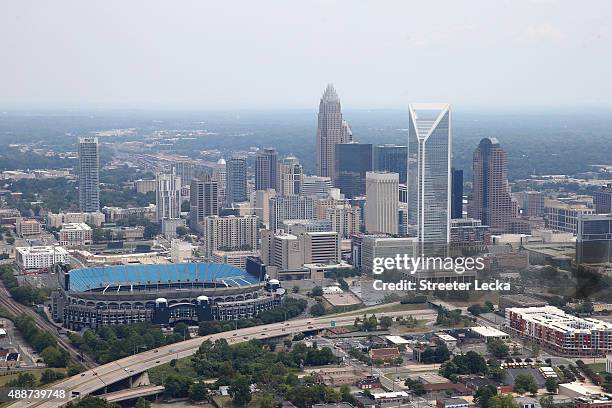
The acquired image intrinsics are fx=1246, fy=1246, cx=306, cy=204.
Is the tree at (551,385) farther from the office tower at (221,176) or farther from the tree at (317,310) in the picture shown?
the office tower at (221,176)

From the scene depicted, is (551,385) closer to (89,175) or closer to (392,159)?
(392,159)

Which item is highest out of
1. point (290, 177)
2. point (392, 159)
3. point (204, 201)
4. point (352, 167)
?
point (392, 159)

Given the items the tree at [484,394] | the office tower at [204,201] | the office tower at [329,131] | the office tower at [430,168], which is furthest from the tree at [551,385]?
the office tower at [329,131]

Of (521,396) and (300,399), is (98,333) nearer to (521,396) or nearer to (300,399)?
(300,399)

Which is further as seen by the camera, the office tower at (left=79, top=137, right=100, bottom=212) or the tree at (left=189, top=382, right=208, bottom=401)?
the office tower at (left=79, top=137, right=100, bottom=212)

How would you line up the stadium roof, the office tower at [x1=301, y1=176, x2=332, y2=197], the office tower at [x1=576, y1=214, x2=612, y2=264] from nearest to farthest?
the office tower at [x1=576, y1=214, x2=612, y2=264]
the stadium roof
the office tower at [x1=301, y1=176, x2=332, y2=197]

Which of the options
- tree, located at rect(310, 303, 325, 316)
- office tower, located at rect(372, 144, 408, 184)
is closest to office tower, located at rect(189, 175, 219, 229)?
office tower, located at rect(372, 144, 408, 184)

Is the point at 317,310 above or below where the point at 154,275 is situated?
below

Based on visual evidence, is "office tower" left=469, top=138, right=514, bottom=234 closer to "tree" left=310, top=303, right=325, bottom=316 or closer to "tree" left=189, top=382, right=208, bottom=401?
"tree" left=310, top=303, right=325, bottom=316

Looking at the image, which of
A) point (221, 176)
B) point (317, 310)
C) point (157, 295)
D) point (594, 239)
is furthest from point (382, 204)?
point (157, 295)
